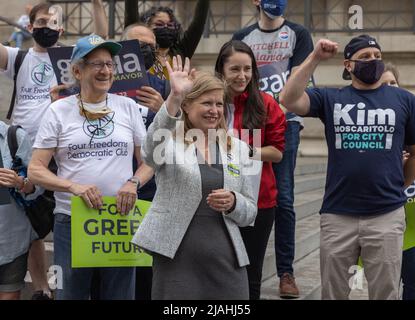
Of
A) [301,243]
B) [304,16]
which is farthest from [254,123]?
[304,16]

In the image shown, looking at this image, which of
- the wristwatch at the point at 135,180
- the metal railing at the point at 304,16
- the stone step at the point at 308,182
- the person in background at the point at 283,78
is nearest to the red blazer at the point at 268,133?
the person in background at the point at 283,78

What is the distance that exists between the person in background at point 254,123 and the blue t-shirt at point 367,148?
42 cm

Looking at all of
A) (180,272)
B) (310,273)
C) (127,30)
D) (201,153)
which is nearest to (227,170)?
(201,153)

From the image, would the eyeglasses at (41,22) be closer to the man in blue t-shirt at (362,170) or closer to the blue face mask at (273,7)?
the blue face mask at (273,7)

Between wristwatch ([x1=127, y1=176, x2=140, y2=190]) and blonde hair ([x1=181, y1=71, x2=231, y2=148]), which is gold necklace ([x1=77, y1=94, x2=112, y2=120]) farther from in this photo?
blonde hair ([x1=181, y1=71, x2=231, y2=148])

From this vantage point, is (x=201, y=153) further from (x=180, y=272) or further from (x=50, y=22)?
(x=50, y=22)

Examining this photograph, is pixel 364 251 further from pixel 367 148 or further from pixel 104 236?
pixel 104 236

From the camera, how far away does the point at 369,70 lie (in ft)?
15.4

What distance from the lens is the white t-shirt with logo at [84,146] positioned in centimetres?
449

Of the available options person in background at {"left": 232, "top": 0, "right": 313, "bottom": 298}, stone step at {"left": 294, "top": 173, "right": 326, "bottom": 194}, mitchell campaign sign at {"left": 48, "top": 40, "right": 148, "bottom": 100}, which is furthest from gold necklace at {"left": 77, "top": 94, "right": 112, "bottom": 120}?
stone step at {"left": 294, "top": 173, "right": 326, "bottom": 194}

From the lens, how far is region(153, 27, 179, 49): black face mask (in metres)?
5.46

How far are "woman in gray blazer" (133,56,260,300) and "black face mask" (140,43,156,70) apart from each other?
1.03m

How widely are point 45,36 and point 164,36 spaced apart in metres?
0.81
